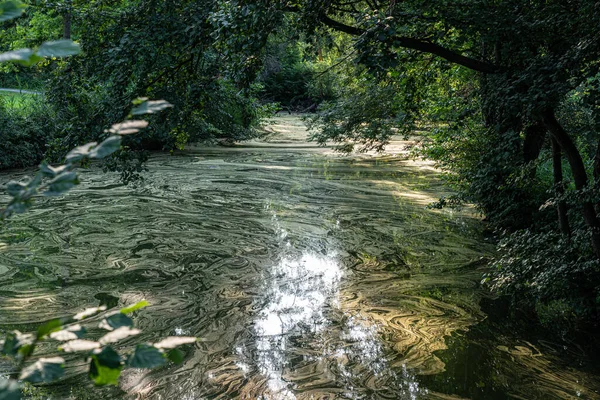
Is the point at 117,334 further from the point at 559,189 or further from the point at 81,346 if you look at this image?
the point at 559,189

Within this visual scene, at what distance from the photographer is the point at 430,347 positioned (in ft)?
13.8

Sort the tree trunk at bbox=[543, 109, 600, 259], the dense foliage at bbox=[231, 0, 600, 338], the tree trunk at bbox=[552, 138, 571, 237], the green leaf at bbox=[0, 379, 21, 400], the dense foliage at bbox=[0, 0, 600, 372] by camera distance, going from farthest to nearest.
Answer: the tree trunk at bbox=[552, 138, 571, 237] < the tree trunk at bbox=[543, 109, 600, 259] < the dense foliage at bbox=[0, 0, 600, 372] < the dense foliage at bbox=[231, 0, 600, 338] < the green leaf at bbox=[0, 379, 21, 400]

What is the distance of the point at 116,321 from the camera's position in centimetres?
73

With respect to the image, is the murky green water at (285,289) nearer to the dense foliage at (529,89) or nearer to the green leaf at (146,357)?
the dense foliage at (529,89)

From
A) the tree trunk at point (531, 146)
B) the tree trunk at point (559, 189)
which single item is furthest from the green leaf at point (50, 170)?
the tree trunk at point (531, 146)

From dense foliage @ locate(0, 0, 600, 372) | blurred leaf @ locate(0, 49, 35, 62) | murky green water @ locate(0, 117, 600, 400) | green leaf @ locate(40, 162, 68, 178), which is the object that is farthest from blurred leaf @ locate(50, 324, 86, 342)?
murky green water @ locate(0, 117, 600, 400)

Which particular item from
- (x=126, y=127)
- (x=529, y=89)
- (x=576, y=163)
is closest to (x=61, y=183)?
(x=126, y=127)

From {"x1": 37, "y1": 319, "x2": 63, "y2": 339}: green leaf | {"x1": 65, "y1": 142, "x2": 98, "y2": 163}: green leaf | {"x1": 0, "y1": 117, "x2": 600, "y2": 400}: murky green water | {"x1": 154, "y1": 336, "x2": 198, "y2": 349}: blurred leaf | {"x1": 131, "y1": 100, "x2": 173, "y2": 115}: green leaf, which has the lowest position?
{"x1": 0, "y1": 117, "x2": 600, "y2": 400}: murky green water

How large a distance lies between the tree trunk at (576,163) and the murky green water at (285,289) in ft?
2.88

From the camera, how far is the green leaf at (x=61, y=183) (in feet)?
2.24

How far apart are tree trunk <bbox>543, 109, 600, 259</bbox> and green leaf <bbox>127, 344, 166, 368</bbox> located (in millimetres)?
3752

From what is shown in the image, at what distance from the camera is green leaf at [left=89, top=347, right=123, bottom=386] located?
0.70 metres

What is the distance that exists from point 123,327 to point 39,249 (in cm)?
618

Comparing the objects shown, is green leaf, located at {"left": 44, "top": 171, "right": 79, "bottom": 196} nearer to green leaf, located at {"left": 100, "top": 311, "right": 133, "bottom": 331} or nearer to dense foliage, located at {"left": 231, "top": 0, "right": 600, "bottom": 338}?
green leaf, located at {"left": 100, "top": 311, "right": 133, "bottom": 331}
